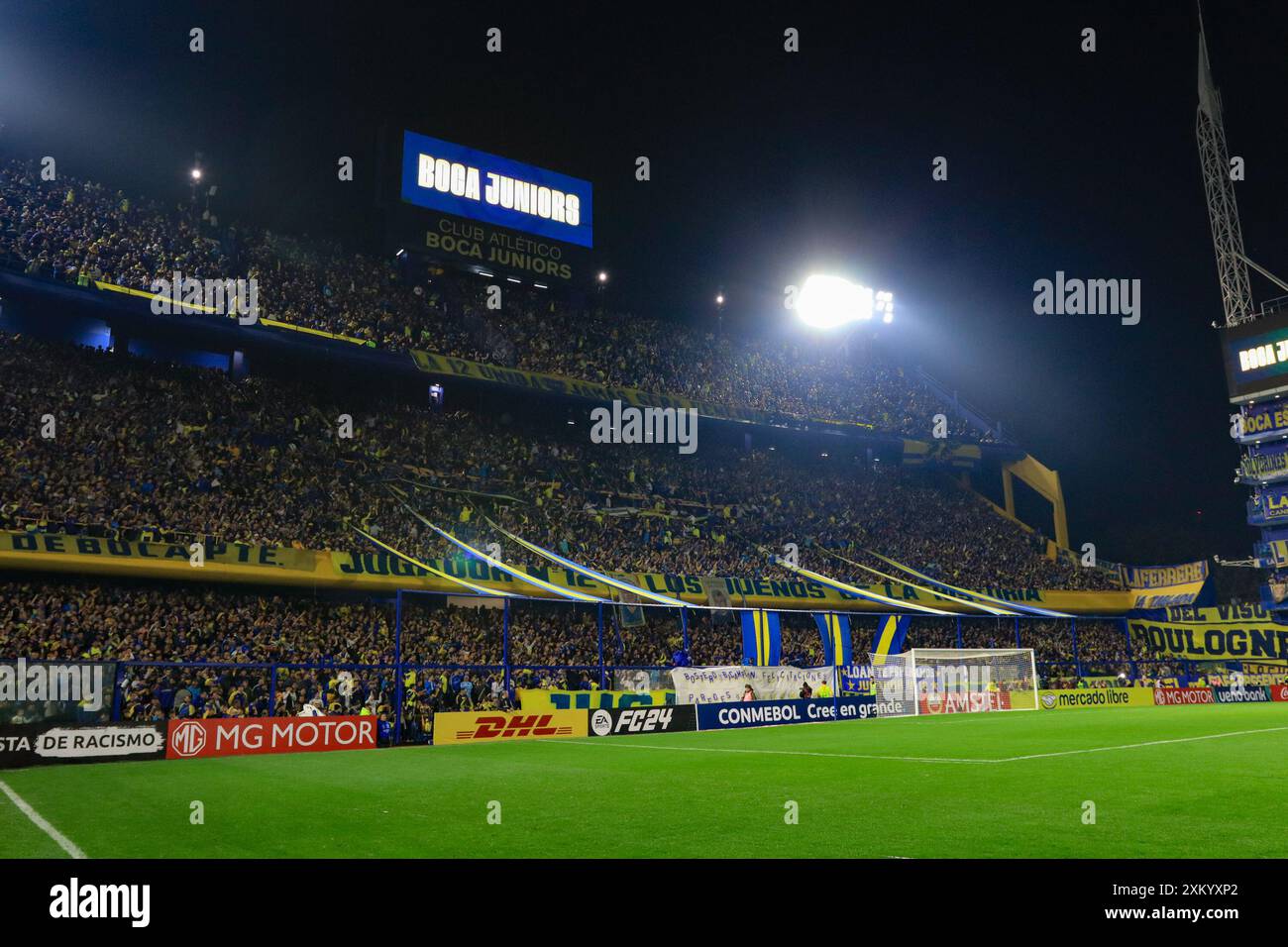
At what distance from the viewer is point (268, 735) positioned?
72.9 ft

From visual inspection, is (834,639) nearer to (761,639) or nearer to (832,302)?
(761,639)

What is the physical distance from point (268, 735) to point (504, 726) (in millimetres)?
6352

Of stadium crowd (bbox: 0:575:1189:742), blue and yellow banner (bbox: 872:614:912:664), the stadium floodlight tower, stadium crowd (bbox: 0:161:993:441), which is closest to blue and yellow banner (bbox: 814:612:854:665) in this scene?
blue and yellow banner (bbox: 872:614:912:664)

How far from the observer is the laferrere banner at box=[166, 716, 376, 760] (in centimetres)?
2105

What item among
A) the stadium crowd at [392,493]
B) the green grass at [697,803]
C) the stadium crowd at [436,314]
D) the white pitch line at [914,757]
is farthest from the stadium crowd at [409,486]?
the white pitch line at [914,757]

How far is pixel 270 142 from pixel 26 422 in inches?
812

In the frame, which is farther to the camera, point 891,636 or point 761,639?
point 891,636

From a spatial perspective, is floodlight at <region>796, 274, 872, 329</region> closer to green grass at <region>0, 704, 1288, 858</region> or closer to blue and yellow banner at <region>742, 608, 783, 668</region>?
blue and yellow banner at <region>742, 608, 783, 668</region>

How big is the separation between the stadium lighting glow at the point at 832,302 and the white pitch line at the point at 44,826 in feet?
173

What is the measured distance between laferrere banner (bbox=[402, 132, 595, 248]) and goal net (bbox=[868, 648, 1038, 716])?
25960 millimetres

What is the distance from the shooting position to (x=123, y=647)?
25.9m

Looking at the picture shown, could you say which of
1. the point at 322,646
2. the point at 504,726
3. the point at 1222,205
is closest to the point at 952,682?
the point at 504,726
